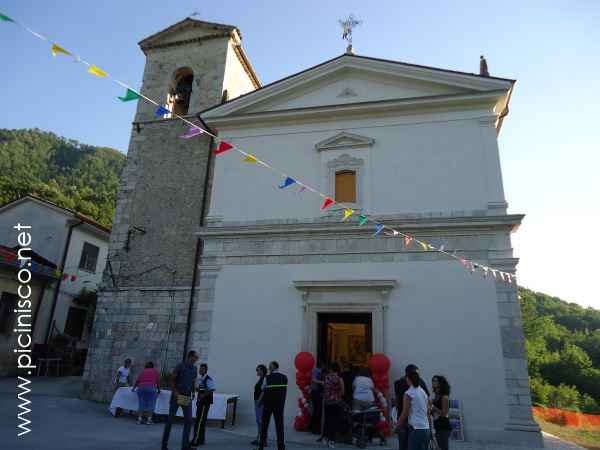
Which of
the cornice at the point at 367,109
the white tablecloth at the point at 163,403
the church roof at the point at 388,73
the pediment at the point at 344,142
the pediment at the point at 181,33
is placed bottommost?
the white tablecloth at the point at 163,403

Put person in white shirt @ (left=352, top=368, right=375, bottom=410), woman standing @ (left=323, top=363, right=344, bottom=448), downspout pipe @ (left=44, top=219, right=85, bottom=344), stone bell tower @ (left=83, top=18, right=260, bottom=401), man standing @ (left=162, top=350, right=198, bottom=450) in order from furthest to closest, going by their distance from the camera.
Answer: downspout pipe @ (left=44, top=219, right=85, bottom=344) → stone bell tower @ (left=83, top=18, right=260, bottom=401) → person in white shirt @ (left=352, top=368, right=375, bottom=410) → woman standing @ (left=323, top=363, right=344, bottom=448) → man standing @ (left=162, top=350, right=198, bottom=450)

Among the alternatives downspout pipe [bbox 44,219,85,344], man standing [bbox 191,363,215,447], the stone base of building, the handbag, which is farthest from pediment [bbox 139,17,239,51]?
the handbag

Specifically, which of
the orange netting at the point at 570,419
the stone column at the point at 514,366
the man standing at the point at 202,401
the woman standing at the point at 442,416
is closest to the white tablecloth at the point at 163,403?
the man standing at the point at 202,401

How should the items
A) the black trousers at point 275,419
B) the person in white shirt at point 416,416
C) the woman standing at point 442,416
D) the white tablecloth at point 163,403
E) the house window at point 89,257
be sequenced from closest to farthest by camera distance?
the person in white shirt at point 416,416, the woman standing at point 442,416, the black trousers at point 275,419, the white tablecloth at point 163,403, the house window at point 89,257

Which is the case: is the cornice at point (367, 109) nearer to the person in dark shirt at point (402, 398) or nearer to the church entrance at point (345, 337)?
the church entrance at point (345, 337)

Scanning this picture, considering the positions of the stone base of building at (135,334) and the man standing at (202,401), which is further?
the stone base of building at (135,334)

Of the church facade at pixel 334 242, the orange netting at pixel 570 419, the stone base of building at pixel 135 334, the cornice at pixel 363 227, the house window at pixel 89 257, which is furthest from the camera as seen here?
the house window at pixel 89 257

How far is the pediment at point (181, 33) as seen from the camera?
54.1 feet

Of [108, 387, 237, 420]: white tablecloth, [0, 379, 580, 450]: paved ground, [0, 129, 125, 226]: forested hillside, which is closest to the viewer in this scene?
[0, 379, 580, 450]: paved ground

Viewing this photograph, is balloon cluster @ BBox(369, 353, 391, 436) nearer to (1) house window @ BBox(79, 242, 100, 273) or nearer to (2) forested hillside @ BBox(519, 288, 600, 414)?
(1) house window @ BBox(79, 242, 100, 273)

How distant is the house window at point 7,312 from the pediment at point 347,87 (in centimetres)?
1052

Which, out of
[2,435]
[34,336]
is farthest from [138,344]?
[34,336]

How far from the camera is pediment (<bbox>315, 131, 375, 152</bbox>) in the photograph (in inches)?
484

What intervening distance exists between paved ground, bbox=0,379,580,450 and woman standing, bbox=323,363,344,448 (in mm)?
414
